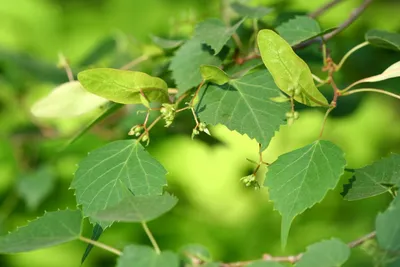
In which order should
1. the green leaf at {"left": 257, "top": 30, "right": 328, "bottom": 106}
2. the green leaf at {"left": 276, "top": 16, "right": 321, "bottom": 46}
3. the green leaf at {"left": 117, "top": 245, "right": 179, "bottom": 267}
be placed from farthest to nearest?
Result: the green leaf at {"left": 276, "top": 16, "right": 321, "bottom": 46} < the green leaf at {"left": 257, "top": 30, "right": 328, "bottom": 106} < the green leaf at {"left": 117, "top": 245, "right": 179, "bottom": 267}

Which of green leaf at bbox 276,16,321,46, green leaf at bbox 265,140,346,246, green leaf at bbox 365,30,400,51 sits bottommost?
green leaf at bbox 265,140,346,246

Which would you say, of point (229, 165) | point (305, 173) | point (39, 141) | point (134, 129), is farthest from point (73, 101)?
point (229, 165)

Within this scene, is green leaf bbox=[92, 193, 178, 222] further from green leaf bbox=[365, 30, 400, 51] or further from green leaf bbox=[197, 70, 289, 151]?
green leaf bbox=[365, 30, 400, 51]

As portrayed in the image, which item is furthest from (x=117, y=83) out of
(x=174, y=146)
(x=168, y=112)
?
(x=174, y=146)

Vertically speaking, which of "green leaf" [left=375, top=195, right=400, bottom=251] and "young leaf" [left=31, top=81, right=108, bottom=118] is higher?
"green leaf" [left=375, top=195, right=400, bottom=251]

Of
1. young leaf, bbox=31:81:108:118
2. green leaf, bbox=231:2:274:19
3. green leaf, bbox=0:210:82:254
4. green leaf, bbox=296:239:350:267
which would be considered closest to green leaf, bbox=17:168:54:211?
young leaf, bbox=31:81:108:118

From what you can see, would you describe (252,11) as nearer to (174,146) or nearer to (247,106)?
(247,106)

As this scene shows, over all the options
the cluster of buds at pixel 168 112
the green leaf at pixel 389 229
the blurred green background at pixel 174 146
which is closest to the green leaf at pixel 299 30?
the cluster of buds at pixel 168 112
